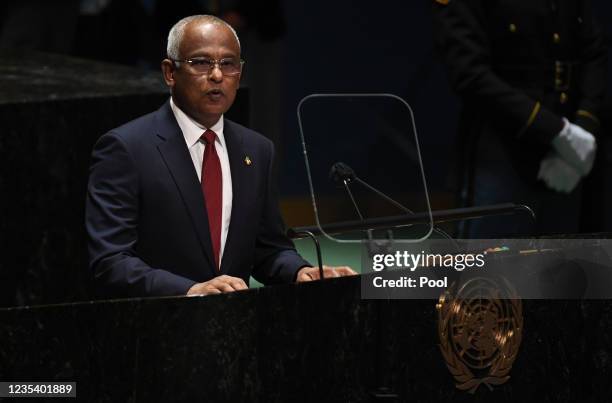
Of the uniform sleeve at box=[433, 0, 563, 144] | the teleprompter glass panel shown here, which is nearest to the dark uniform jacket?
the uniform sleeve at box=[433, 0, 563, 144]

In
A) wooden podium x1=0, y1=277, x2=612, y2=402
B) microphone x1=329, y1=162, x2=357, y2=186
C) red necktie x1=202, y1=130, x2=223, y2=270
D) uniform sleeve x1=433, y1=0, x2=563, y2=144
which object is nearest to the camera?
wooden podium x1=0, y1=277, x2=612, y2=402

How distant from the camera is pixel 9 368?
267 cm

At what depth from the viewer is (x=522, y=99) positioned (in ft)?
15.3

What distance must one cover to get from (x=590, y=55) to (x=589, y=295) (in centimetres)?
186

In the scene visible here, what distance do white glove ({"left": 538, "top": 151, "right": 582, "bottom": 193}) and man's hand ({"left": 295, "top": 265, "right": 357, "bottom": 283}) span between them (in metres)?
1.57

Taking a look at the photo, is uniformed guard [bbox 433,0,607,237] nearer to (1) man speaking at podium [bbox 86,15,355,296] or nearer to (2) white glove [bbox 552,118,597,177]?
(2) white glove [bbox 552,118,597,177]

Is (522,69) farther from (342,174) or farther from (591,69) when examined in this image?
(342,174)

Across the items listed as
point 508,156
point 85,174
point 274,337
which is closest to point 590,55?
point 508,156

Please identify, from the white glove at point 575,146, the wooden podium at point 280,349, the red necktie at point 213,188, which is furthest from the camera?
the white glove at point 575,146

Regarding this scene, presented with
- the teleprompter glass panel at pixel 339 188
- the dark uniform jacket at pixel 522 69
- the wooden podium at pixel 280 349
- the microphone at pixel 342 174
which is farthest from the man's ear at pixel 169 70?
the dark uniform jacket at pixel 522 69

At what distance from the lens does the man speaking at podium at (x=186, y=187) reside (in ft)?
10.6

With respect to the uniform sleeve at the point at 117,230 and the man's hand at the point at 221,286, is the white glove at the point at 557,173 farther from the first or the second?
the man's hand at the point at 221,286

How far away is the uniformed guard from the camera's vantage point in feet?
15.1

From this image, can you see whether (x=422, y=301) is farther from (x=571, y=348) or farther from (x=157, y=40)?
(x=157, y=40)
